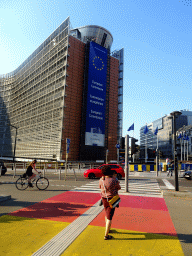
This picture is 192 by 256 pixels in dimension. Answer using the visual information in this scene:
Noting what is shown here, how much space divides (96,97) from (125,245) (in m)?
58.4

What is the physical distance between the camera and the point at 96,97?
61156 millimetres

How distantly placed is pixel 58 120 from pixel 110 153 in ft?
70.8

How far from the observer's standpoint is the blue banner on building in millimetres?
58906

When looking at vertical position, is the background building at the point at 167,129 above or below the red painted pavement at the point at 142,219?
above

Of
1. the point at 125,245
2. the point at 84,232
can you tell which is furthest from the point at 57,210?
the point at 125,245

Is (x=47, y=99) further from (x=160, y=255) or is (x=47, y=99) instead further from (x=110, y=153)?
(x=160, y=255)

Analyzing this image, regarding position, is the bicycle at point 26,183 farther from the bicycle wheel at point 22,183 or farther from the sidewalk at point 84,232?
the sidewalk at point 84,232

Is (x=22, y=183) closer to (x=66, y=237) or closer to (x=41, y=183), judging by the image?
(x=41, y=183)

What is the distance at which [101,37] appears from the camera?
233 feet

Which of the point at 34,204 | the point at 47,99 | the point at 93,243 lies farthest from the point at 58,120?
the point at 93,243

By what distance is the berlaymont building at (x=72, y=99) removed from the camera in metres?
57.0

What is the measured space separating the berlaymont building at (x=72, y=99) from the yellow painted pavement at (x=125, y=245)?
49.3m

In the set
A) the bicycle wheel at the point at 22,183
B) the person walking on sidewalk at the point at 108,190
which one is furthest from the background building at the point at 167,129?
the person walking on sidewalk at the point at 108,190

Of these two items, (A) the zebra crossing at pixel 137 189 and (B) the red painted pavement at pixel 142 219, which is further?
(A) the zebra crossing at pixel 137 189
